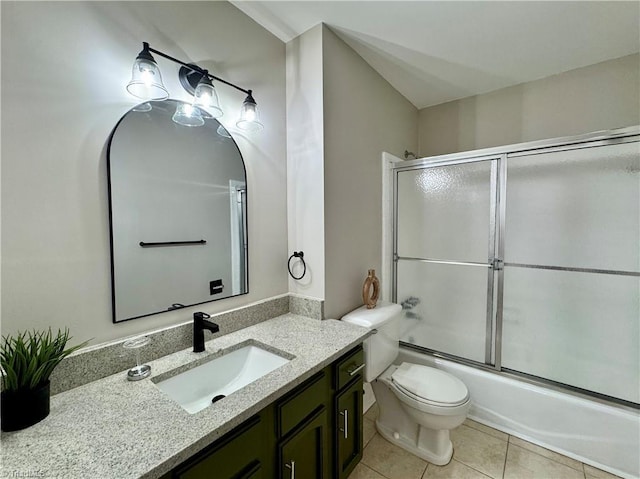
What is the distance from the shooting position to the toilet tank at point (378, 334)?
5.31 feet

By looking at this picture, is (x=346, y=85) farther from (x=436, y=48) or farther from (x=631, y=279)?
(x=631, y=279)

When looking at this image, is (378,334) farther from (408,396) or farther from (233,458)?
(233,458)

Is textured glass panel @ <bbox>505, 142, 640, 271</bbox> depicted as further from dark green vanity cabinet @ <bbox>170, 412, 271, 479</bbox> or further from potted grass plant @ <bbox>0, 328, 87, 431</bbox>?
potted grass plant @ <bbox>0, 328, 87, 431</bbox>

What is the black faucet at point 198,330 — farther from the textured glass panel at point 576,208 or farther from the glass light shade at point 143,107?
the textured glass panel at point 576,208

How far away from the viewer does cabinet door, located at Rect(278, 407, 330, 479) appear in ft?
3.34

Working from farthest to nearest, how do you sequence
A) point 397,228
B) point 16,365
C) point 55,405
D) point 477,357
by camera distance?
point 397,228
point 477,357
point 55,405
point 16,365

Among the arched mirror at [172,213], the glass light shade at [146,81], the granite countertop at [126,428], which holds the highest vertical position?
the glass light shade at [146,81]

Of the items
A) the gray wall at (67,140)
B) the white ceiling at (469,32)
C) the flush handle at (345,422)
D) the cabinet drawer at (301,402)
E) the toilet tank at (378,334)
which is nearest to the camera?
the gray wall at (67,140)

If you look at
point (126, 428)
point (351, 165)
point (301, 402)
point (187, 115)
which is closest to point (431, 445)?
point (301, 402)

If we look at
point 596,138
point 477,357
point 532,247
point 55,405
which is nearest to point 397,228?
point 532,247

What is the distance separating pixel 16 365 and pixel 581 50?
3186mm

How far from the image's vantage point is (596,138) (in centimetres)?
164

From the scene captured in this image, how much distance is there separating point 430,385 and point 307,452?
2.88 feet

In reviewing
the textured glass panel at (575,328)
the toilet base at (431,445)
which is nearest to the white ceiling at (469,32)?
the textured glass panel at (575,328)
